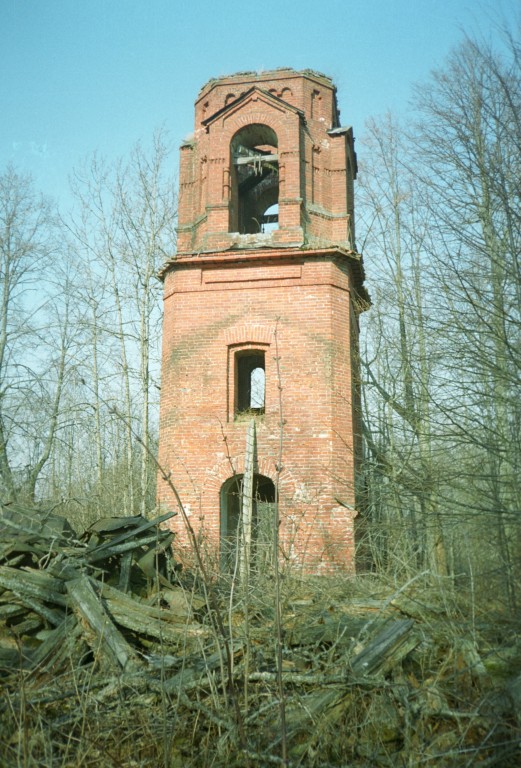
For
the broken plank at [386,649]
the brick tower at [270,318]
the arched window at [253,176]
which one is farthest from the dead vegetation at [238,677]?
the arched window at [253,176]

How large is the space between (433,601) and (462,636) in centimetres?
117

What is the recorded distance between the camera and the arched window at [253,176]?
14.1 meters

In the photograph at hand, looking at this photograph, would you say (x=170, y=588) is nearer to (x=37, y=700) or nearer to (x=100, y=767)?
(x=37, y=700)

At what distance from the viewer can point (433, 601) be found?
625cm

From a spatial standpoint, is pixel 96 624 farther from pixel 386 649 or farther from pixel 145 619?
pixel 386 649

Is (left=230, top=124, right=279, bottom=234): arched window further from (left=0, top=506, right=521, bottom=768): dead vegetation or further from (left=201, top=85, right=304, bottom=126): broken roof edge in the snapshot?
(left=0, top=506, right=521, bottom=768): dead vegetation

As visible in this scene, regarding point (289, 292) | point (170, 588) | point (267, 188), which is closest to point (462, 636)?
point (170, 588)

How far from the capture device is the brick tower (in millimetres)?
11641

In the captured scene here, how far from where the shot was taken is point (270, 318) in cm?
1261

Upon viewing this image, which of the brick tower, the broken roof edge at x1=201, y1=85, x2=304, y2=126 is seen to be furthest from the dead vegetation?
the broken roof edge at x1=201, y1=85, x2=304, y2=126

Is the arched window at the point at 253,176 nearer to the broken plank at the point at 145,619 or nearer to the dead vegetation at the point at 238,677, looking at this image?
the broken plank at the point at 145,619

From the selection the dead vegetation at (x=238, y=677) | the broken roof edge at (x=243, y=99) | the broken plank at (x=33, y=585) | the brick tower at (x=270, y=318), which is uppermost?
the broken roof edge at (x=243, y=99)

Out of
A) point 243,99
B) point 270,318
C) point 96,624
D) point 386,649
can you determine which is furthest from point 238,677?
point 243,99

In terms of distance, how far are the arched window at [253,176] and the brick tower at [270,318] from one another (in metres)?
0.05
